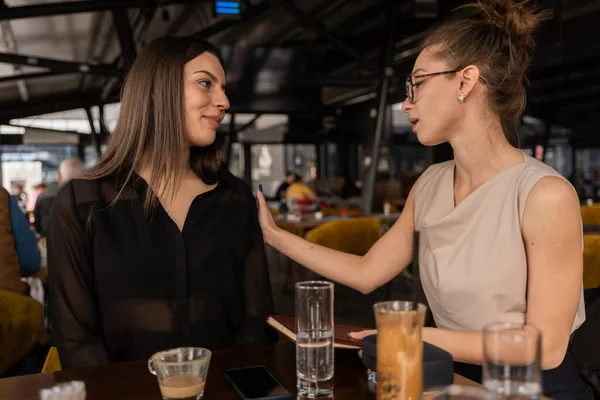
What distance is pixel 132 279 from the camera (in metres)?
1.65

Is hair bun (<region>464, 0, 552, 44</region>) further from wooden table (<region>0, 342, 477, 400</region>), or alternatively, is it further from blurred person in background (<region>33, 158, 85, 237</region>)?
blurred person in background (<region>33, 158, 85, 237</region>)

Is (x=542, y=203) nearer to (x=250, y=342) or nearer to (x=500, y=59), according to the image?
(x=500, y=59)

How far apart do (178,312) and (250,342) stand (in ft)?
0.83

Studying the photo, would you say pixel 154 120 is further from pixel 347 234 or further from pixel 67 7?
pixel 67 7

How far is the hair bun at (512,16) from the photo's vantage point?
1597 mm

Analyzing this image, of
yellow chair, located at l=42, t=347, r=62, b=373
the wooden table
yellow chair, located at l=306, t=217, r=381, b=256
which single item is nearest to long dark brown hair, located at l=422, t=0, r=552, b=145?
the wooden table

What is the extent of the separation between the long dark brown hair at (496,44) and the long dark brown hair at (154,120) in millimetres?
792

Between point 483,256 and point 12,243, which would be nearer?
point 483,256

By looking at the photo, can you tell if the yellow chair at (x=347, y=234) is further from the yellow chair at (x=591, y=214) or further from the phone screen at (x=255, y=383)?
the phone screen at (x=255, y=383)

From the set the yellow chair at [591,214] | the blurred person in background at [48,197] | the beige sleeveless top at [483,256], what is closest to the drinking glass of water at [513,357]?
the beige sleeveless top at [483,256]

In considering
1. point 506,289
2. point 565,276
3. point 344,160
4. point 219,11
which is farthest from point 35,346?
point 344,160

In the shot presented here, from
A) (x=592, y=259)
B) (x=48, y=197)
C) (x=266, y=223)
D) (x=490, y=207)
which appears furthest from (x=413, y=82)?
(x=48, y=197)

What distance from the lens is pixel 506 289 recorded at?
1.47m

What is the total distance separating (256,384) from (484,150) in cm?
97
